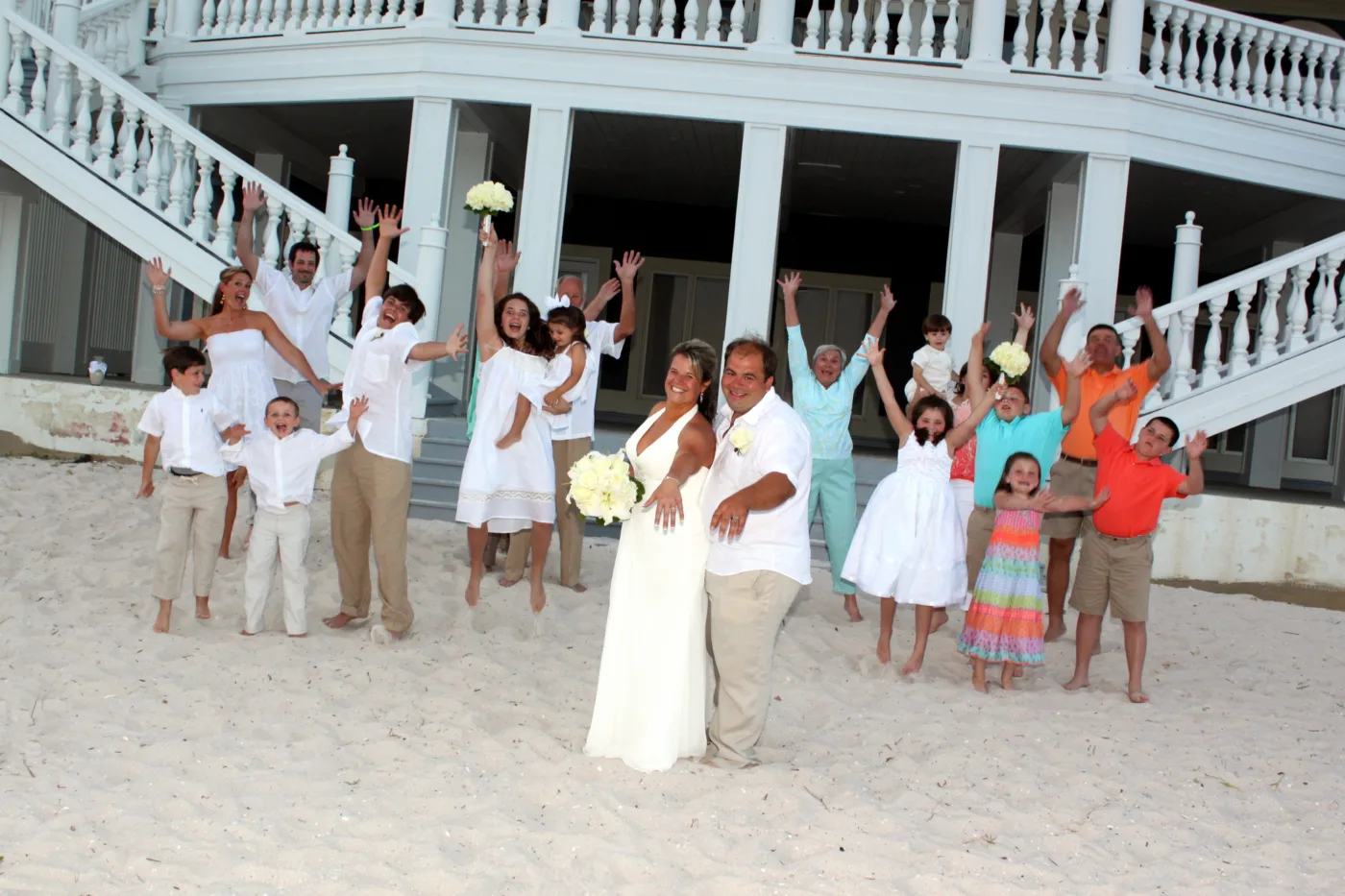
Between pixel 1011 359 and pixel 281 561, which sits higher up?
pixel 1011 359

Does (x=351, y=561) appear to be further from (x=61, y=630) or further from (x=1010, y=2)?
(x=1010, y=2)

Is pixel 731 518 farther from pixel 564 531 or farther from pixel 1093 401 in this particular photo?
pixel 1093 401

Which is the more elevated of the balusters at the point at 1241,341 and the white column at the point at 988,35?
the white column at the point at 988,35

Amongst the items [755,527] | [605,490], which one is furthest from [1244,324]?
[605,490]

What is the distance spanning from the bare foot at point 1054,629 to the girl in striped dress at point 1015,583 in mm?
1106

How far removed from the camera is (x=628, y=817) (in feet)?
13.3

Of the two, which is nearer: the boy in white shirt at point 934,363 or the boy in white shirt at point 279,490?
the boy in white shirt at point 279,490

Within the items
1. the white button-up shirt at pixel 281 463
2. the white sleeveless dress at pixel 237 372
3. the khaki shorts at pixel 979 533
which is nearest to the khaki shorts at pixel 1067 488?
the khaki shorts at pixel 979 533

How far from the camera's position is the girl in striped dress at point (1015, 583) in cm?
589

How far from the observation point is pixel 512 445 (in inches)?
256

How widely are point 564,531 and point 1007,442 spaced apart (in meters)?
2.47

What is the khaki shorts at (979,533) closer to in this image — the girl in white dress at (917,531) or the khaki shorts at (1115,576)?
the girl in white dress at (917,531)

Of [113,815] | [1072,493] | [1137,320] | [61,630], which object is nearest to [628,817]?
[113,815]

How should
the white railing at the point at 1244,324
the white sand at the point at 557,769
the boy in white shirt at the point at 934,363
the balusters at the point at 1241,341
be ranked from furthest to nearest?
the balusters at the point at 1241,341, the white railing at the point at 1244,324, the boy in white shirt at the point at 934,363, the white sand at the point at 557,769
